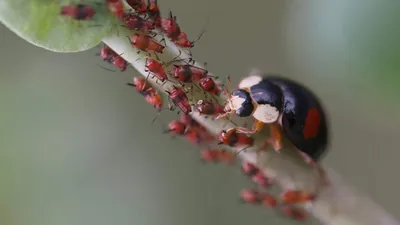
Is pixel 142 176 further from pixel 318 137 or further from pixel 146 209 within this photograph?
pixel 318 137

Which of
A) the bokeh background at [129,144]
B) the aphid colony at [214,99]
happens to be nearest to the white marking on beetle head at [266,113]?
the aphid colony at [214,99]

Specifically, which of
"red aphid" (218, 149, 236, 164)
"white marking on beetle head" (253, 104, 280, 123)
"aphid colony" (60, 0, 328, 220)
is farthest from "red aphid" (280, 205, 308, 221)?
"white marking on beetle head" (253, 104, 280, 123)

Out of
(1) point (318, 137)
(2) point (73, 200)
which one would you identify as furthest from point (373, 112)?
(2) point (73, 200)

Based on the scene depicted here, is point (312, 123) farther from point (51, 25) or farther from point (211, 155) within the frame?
point (51, 25)

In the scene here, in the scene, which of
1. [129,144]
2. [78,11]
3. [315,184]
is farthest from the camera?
[129,144]

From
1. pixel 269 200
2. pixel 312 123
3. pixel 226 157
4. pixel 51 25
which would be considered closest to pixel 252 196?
pixel 269 200

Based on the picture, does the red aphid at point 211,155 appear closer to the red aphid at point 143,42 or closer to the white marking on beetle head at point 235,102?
the white marking on beetle head at point 235,102

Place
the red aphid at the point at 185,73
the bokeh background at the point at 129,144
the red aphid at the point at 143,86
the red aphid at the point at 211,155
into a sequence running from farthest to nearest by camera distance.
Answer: the bokeh background at the point at 129,144 → the red aphid at the point at 211,155 → the red aphid at the point at 143,86 → the red aphid at the point at 185,73

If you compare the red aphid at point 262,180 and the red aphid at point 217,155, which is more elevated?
the red aphid at point 262,180
